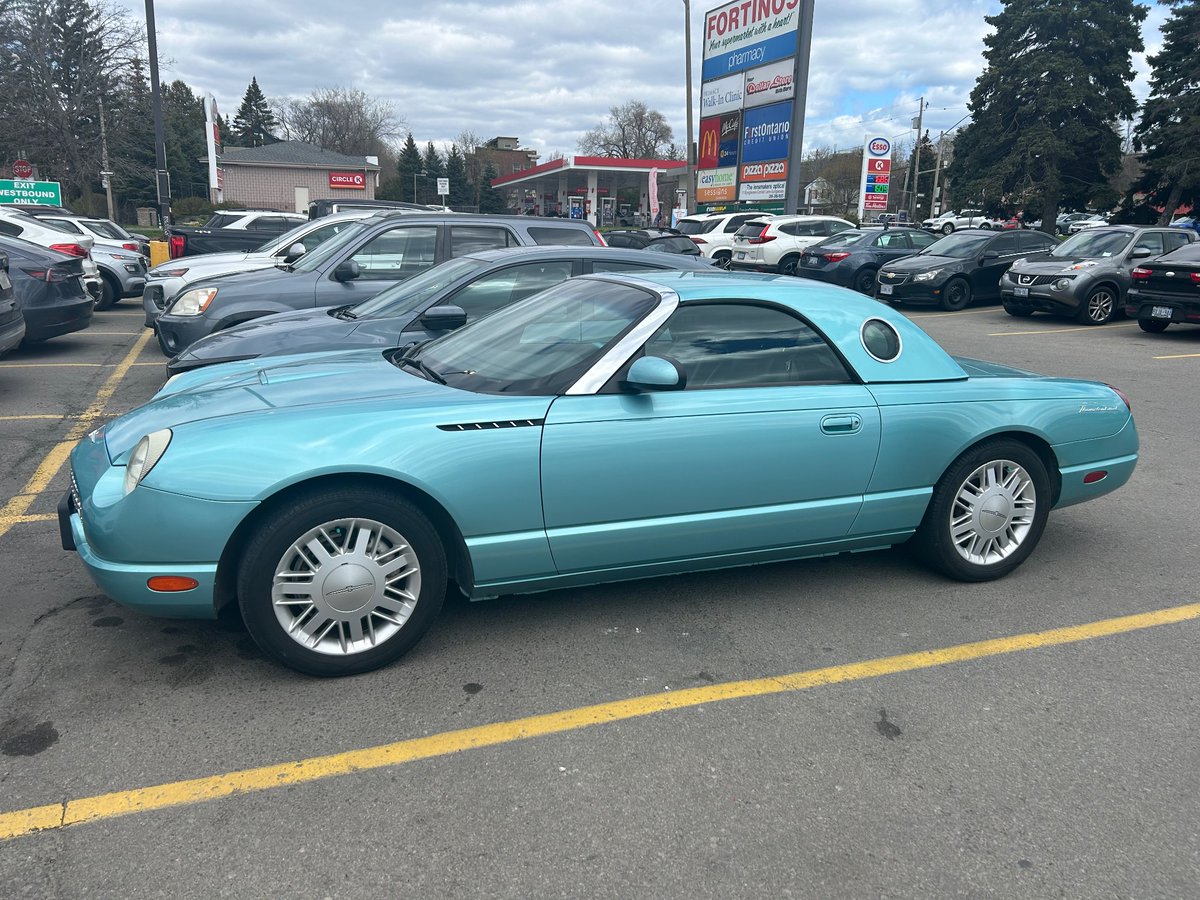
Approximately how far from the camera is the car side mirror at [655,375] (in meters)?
3.41

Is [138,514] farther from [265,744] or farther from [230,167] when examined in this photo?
[230,167]

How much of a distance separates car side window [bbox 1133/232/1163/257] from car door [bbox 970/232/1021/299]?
2.35 metres

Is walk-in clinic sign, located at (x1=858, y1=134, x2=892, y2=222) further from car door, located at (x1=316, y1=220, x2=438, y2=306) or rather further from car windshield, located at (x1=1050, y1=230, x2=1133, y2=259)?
car door, located at (x1=316, y1=220, x2=438, y2=306)

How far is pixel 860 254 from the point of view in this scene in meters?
18.1

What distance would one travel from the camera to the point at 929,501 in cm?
414

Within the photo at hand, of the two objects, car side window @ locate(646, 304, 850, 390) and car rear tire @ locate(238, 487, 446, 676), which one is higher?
car side window @ locate(646, 304, 850, 390)

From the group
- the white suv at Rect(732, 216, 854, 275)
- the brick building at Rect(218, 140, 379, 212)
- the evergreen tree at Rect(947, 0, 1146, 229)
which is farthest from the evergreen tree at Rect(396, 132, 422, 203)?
the white suv at Rect(732, 216, 854, 275)

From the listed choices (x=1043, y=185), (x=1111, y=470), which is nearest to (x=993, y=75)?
(x=1043, y=185)

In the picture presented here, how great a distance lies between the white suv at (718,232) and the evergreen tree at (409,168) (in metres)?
60.6

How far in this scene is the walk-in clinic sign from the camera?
3197 cm

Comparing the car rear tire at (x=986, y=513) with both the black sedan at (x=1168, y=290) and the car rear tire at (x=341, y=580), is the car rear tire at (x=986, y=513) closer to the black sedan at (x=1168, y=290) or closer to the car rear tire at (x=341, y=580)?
the car rear tire at (x=341, y=580)

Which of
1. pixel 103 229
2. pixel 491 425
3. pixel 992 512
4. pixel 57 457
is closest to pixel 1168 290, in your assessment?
pixel 992 512

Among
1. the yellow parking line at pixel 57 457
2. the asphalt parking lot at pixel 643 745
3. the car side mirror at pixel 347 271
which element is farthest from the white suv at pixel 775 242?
the asphalt parking lot at pixel 643 745

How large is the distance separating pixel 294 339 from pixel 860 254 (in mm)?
14339
